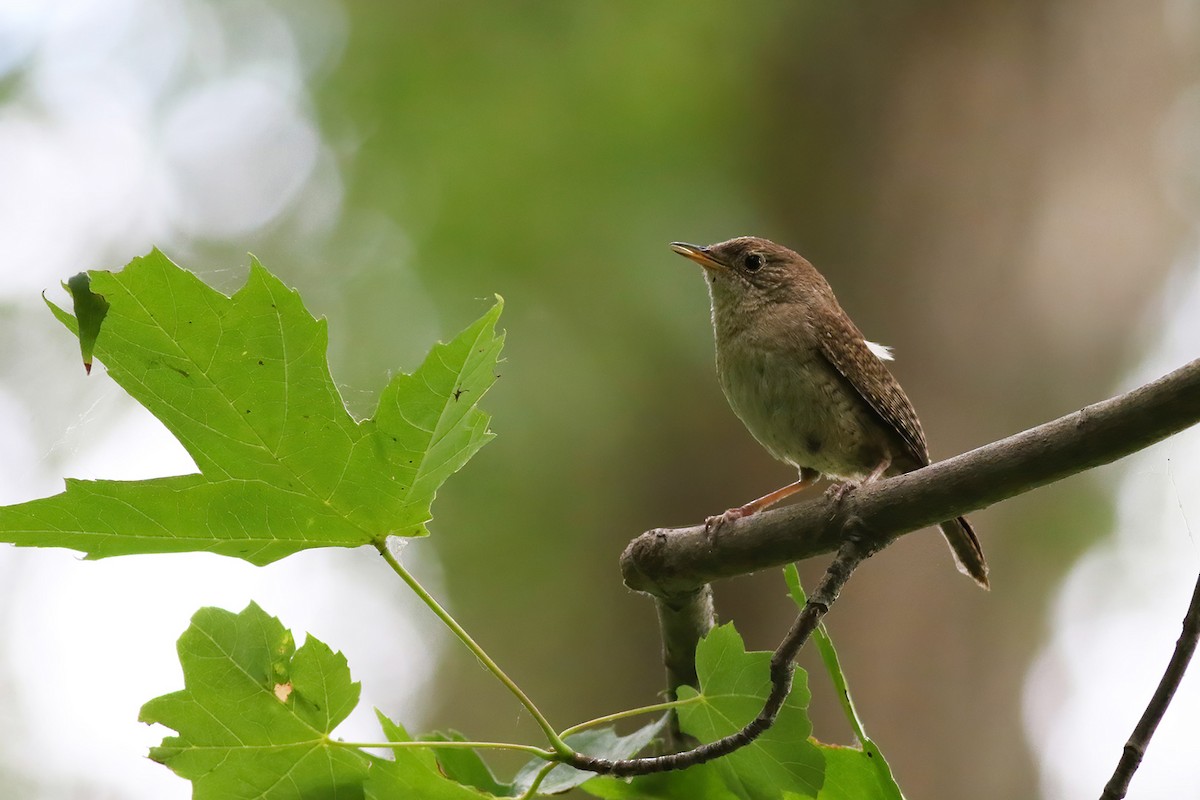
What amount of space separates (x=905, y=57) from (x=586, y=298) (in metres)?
2.44

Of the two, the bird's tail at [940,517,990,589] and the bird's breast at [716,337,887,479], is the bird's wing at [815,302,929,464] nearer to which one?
the bird's breast at [716,337,887,479]

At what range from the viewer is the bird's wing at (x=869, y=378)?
3346mm

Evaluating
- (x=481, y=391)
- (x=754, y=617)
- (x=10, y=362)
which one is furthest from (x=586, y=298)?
(x=481, y=391)

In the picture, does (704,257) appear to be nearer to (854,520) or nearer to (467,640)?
(854,520)

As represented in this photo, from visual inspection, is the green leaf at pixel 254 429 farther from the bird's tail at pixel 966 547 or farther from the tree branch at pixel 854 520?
the bird's tail at pixel 966 547

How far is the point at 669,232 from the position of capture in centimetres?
617

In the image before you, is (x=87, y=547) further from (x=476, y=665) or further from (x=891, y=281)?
(x=476, y=665)

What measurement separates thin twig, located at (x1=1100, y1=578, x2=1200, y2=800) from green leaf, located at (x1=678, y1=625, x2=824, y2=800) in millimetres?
413

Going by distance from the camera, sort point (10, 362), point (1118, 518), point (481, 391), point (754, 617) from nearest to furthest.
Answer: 1. point (481, 391)
2. point (754, 617)
3. point (10, 362)
4. point (1118, 518)

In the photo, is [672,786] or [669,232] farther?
[669,232]

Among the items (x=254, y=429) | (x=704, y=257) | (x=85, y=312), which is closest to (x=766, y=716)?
(x=254, y=429)

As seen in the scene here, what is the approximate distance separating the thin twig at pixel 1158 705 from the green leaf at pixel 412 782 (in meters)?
0.90

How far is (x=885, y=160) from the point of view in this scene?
6051mm

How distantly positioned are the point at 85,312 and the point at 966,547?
2.89 m
